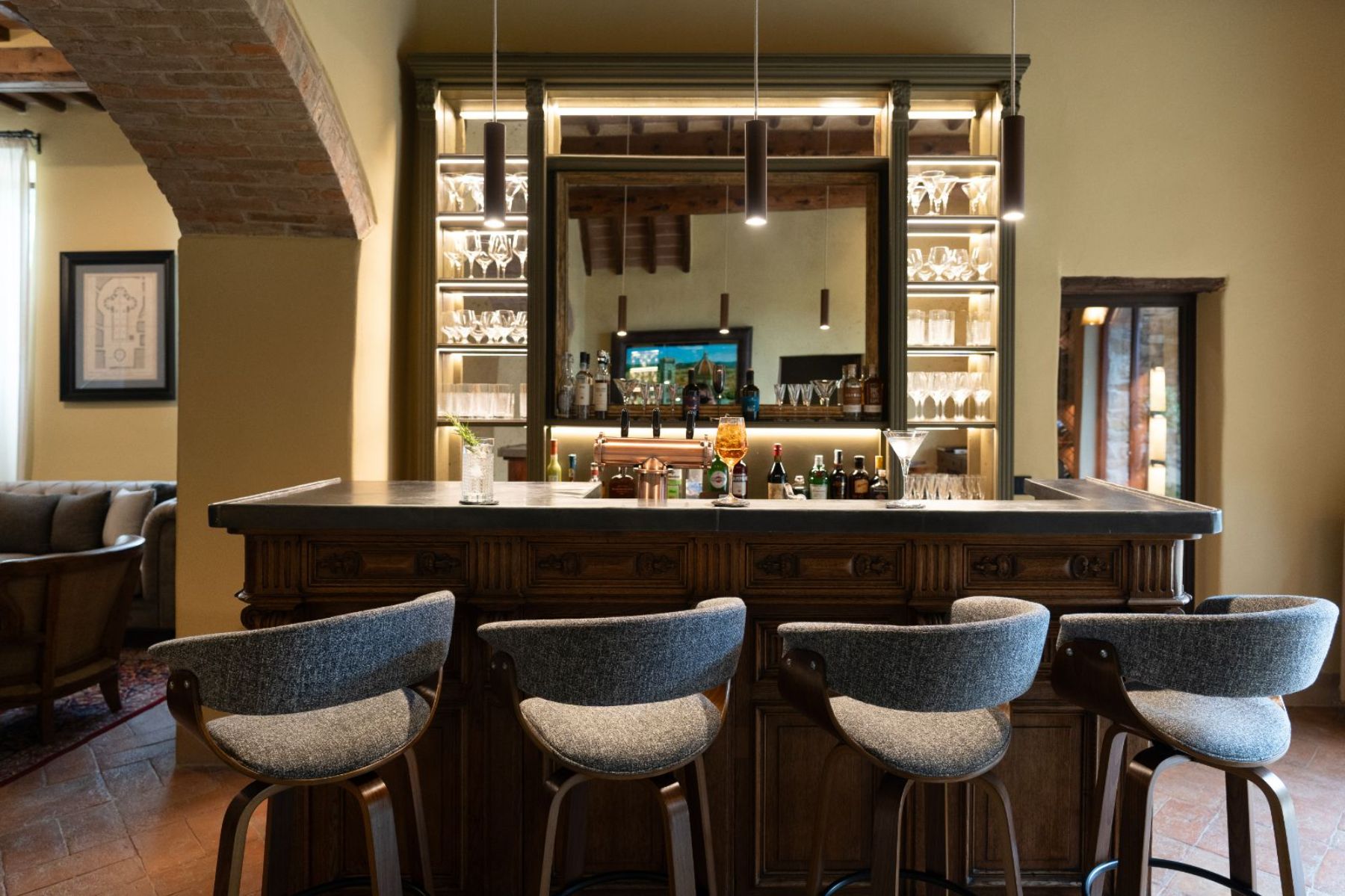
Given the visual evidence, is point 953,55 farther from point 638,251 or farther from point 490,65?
point 490,65

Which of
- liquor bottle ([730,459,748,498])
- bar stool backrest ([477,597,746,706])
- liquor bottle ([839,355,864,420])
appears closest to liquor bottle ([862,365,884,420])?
liquor bottle ([839,355,864,420])

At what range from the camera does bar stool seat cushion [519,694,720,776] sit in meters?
1.76

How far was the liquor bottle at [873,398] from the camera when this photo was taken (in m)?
4.59

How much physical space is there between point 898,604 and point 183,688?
5.41ft

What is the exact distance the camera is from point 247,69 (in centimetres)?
324

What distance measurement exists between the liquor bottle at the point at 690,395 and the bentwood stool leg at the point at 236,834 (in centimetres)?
304

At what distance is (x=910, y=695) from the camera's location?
1693 millimetres

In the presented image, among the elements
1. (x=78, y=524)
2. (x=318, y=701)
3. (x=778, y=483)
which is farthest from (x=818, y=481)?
(x=78, y=524)

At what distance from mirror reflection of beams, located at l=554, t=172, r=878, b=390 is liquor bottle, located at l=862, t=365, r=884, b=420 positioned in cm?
12

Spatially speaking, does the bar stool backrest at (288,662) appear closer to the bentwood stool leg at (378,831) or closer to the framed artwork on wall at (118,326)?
the bentwood stool leg at (378,831)

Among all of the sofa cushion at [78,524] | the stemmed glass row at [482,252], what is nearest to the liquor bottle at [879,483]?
the stemmed glass row at [482,252]

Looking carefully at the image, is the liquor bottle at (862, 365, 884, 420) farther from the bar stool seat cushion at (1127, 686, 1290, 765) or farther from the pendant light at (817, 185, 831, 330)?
the bar stool seat cushion at (1127, 686, 1290, 765)

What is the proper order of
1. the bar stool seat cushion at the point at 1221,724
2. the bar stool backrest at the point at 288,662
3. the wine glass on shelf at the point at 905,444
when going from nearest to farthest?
the bar stool backrest at the point at 288,662
the bar stool seat cushion at the point at 1221,724
the wine glass on shelf at the point at 905,444

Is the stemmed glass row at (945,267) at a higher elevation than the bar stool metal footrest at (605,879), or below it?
higher
